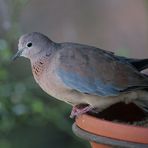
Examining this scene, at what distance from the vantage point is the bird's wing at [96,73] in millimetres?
2330

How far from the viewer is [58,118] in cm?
379

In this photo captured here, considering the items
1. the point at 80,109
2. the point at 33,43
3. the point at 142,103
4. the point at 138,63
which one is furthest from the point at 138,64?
the point at 33,43

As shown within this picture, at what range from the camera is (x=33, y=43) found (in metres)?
2.76

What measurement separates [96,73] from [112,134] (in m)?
0.37

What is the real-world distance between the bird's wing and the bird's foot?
7cm

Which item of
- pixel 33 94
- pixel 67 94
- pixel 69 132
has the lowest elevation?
pixel 69 132

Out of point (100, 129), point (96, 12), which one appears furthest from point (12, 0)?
point (100, 129)

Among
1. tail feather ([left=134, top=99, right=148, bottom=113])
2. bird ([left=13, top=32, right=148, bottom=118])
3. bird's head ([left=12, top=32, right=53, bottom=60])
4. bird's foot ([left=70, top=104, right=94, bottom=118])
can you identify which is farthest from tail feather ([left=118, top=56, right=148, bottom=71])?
bird's head ([left=12, top=32, right=53, bottom=60])

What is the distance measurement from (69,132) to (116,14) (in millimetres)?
1558

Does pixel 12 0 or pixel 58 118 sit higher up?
pixel 12 0

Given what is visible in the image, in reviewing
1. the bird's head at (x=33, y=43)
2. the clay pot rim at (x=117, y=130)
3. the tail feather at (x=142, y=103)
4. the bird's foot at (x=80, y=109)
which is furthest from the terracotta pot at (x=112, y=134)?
the bird's head at (x=33, y=43)

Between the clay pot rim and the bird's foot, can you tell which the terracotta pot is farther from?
the bird's foot

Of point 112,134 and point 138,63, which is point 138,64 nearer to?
point 138,63

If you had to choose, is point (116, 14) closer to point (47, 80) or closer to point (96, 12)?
point (96, 12)
